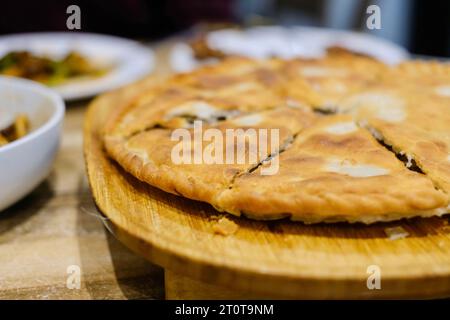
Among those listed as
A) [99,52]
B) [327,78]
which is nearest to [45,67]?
[99,52]

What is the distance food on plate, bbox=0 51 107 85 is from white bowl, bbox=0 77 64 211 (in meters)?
0.82

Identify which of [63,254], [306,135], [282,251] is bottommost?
[63,254]

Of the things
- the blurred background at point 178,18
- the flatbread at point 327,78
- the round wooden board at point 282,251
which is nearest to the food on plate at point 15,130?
the round wooden board at point 282,251

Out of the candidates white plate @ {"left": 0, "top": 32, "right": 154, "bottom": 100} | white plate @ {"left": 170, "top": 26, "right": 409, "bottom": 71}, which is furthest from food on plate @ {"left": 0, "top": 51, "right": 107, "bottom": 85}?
white plate @ {"left": 170, "top": 26, "right": 409, "bottom": 71}

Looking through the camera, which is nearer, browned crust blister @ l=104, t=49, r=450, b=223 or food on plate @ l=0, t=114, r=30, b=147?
browned crust blister @ l=104, t=49, r=450, b=223

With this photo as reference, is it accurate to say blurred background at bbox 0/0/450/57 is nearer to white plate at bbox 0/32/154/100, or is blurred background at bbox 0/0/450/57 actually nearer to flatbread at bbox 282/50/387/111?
white plate at bbox 0/32/154/100

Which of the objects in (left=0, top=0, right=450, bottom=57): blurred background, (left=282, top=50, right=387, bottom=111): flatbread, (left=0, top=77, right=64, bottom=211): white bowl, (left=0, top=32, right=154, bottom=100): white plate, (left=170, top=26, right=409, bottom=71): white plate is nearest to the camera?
(left=0, top=77, right=64, bottom=211): white bowl

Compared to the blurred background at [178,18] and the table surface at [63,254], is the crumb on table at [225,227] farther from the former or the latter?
the blurred background at [178,18]

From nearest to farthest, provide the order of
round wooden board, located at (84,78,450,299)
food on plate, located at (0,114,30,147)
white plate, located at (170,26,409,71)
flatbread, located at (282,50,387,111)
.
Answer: round wooden board, located at (84,78,450,299) < food on plate, located at (0,114,30,147) < flatbread, located at (282,50,387,111) < white plate, located at (170,26,409,71)

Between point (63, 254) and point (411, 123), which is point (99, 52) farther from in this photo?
point (411, 123)

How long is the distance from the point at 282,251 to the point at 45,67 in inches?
84.9

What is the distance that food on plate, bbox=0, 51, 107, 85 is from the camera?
2.76m

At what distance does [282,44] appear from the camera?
339 cm
